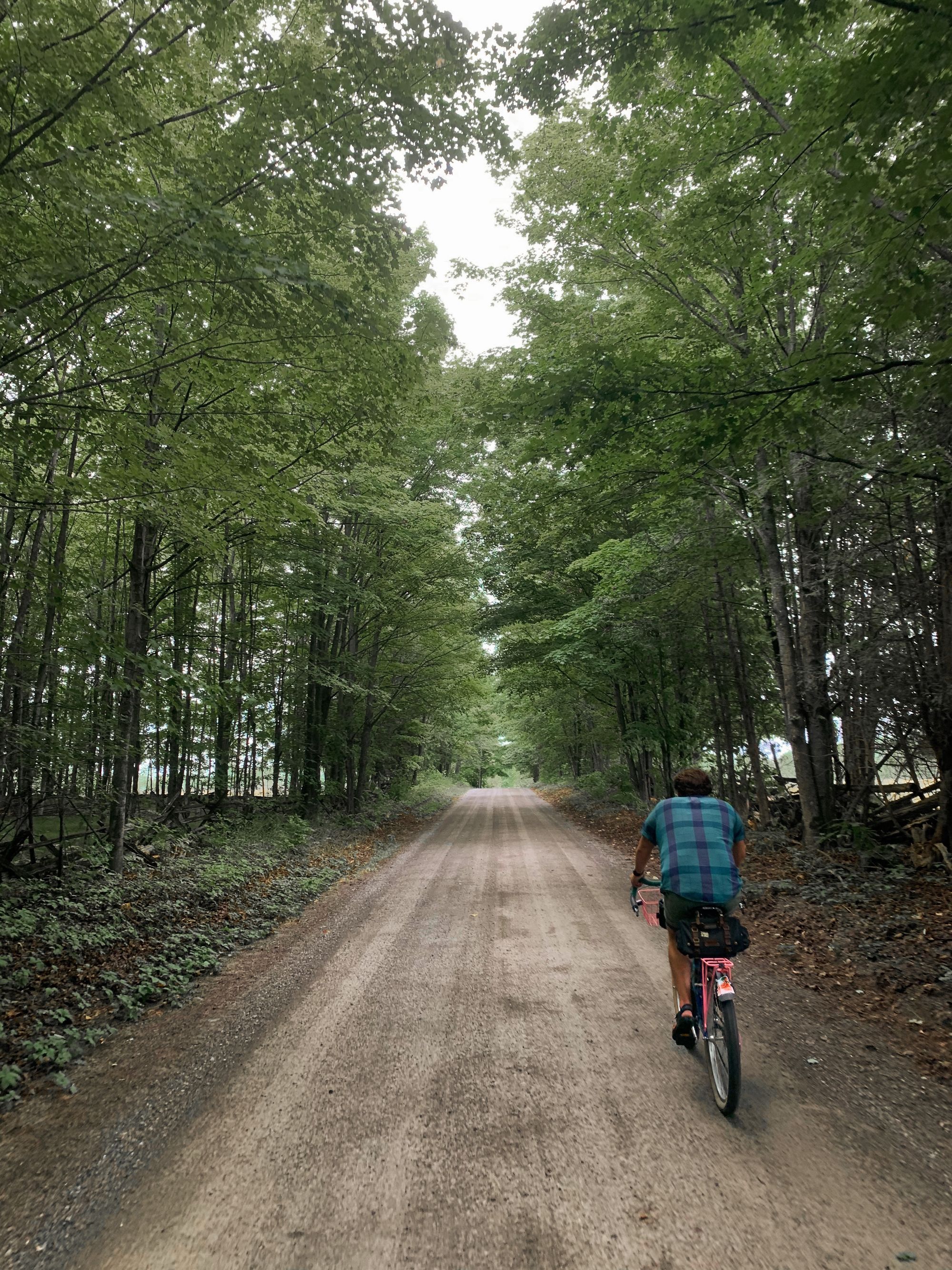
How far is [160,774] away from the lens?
14250 mm

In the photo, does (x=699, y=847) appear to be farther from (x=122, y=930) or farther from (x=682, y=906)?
(x=122, y=930)

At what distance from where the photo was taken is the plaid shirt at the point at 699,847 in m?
3.49

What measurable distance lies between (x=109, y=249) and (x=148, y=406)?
172 cm

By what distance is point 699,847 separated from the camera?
11.7 ft

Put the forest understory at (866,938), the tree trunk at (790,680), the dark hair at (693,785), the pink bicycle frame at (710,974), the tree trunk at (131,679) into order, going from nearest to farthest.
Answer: the pink bicycle frame at (710,974) → the dark hair at (693,785) → the forest understory at (866,938) → the tree trunk at (131,679) → the tree trunk at (790,680)

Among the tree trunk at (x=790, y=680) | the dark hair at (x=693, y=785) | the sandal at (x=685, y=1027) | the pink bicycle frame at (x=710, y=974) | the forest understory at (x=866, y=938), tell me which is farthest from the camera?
the tree trunk at (x=790, y=680)

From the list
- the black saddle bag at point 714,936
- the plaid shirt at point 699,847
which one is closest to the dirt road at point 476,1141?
the black saddle bag at point 714,936

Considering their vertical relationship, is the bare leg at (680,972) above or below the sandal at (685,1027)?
above

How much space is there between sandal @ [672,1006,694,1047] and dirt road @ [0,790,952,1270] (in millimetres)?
140

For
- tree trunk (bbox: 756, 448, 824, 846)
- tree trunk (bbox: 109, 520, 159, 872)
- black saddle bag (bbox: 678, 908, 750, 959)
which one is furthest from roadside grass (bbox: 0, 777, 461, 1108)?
tree trunk (bbox: 756, 448, 824, 846)

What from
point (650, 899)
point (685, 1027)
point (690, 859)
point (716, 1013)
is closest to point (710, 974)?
point (716, 1013)

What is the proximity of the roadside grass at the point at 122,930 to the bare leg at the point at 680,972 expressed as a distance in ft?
11.8

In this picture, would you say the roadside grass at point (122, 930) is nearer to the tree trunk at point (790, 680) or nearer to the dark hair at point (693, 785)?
the dark hair at point (693, 785)

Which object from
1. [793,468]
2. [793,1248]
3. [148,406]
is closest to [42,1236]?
[793,1248]
